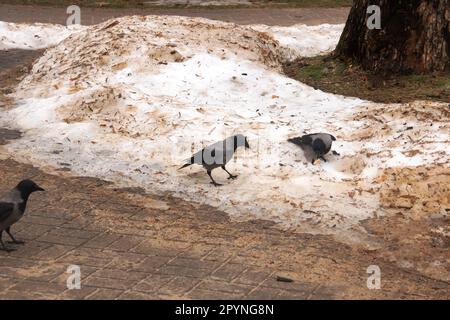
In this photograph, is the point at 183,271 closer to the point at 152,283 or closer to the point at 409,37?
the point at 152,283

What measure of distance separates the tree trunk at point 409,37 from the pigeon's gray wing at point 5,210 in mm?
7161

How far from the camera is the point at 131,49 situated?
12445 mm

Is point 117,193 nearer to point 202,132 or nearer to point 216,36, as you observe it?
point 202,132

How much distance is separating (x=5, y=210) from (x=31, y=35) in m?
10.5

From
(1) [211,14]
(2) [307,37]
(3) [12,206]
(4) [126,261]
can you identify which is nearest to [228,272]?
(4) [126,261]

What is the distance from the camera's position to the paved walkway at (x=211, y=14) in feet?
60.4

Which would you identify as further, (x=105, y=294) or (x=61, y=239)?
(x=61, y=239)

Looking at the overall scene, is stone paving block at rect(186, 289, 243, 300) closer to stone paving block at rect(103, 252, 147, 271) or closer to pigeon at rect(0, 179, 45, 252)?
stone paving block at rect(103, 252, 147, 271)

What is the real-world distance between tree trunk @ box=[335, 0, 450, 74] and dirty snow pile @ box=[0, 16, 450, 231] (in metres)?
1.19

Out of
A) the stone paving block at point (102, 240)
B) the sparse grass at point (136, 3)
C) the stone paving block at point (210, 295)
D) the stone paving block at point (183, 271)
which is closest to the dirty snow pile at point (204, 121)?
the stone paving block at point (102, 240)

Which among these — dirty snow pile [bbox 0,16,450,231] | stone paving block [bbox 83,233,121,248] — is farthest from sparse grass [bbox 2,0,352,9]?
stone paving block [bbox 83,233,121,248]

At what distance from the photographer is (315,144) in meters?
9.02

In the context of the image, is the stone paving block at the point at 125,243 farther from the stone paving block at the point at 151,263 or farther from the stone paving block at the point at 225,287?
the stone paving block at the point at 225,287

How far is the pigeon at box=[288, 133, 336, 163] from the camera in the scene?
29.6 ft
